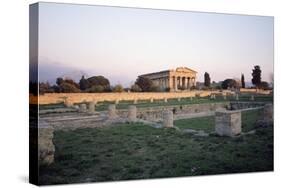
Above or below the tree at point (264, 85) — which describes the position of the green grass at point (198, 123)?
below

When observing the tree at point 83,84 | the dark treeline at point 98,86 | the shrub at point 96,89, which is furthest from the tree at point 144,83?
the tree at point 83,84

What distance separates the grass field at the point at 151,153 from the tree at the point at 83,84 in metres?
0.73

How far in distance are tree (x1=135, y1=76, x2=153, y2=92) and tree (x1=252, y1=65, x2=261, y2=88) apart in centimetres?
241

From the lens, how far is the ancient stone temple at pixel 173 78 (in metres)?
12.0

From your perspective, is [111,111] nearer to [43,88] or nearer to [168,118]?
[168,118]

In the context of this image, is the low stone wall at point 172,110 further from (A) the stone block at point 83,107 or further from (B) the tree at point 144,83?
(A) the stone block at point 83,107

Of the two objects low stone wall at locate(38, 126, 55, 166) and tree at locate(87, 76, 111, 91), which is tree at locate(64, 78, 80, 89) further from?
low stone wall at locate(38, 126, 55, 166)

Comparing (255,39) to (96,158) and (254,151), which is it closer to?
(254,151)

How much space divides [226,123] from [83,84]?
3138mm

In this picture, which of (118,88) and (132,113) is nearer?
(118,88)

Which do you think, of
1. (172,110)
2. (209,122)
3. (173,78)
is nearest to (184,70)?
(173,78)

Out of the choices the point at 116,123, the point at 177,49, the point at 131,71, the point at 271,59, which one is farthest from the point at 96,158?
the point at 271,59

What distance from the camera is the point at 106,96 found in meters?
11.5

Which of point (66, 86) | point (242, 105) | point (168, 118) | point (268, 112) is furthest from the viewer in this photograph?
point (268, 112)
